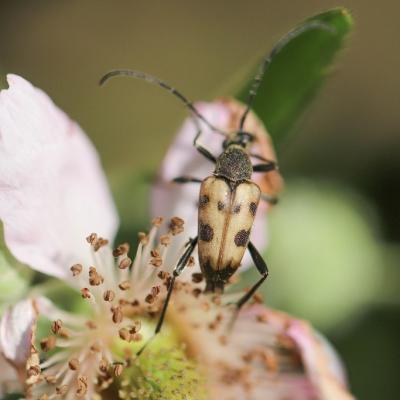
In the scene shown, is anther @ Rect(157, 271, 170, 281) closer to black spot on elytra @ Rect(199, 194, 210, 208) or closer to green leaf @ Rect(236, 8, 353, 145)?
black spot on elytra @ Rect(199, 194, 210, 208)

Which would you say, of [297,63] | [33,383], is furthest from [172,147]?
[33,383]

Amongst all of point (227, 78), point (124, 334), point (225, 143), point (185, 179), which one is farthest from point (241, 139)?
point (227, 78)

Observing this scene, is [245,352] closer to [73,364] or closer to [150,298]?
[150,298]

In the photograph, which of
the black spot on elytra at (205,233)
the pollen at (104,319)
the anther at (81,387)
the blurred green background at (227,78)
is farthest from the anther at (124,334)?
the blurred green background at (227,78)

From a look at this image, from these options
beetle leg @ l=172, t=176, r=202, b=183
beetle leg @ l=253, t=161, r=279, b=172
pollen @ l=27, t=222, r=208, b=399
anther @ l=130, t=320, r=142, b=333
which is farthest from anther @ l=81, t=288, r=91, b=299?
beetle leg @ l=253, t=161, r=279, b=172

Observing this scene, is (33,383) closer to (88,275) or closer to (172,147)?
(88,275)

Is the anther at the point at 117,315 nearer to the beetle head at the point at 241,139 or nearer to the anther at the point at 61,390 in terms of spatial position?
the anther at the point at 61,390

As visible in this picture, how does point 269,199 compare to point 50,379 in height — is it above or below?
above
